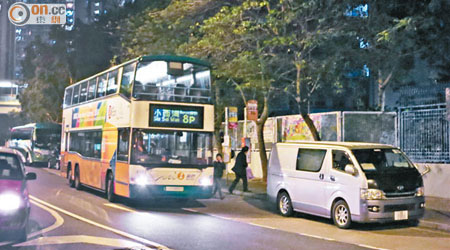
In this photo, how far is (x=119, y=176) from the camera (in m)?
15.8

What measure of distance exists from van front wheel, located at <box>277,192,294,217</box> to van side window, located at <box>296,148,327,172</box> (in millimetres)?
931

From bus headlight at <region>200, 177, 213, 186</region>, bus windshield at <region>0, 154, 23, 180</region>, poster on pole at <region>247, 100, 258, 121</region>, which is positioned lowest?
bus headlight at <region>200, 177, 213, 186</region>

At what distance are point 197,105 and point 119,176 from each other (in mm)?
3103

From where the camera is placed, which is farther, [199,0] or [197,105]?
[199,0]

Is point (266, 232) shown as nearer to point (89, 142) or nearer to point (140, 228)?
point (140, 228)

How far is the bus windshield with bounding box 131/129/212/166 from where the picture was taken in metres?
14.9

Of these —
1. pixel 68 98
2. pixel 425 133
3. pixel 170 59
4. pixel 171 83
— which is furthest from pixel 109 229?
pixel 68 98

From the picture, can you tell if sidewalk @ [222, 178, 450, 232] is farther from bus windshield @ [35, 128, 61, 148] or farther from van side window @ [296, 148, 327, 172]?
bus windshield @ [35, 128, 61, 148]

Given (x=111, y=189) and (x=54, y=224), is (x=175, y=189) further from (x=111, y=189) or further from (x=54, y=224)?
(x=54, y=224)

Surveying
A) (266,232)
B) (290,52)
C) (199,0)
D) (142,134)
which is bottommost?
(266,232)

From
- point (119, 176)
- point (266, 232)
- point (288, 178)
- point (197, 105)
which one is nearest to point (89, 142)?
point (119, 176)

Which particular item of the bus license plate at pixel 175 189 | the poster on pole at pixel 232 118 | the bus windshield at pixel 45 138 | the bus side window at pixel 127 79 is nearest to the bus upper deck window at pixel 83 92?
the bus side window at pixel 127 79

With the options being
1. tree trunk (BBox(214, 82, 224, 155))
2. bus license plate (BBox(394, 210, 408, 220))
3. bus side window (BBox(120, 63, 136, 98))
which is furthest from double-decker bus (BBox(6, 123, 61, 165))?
bus license plate (BBox(394, 210, 408, 220))

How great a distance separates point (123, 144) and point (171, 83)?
224 cm
